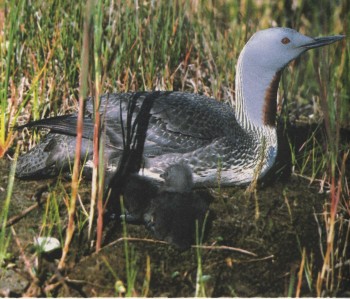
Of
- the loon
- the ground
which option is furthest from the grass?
the ground

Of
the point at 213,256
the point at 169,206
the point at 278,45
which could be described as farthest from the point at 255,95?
the point at 213,256

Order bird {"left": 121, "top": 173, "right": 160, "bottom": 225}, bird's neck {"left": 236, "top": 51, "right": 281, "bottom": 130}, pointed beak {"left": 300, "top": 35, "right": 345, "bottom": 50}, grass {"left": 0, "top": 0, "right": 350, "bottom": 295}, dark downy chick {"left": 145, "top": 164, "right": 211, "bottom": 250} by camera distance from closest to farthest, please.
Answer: dark downy chick {"left": 145, "top": 164, "right": 211, "bottom": 250}
bird {"left": 121, "top": 173, "right": 160, "bottom": 225}
pointed beak {"left": 300, "top": 35, "right": 345, "bottom": 50}
bird's neck {"left": 236, "top": 51, "right": 281, "bottom": 130}
grass {"left": 0, "top": 0, "right": 350, "bottom": 295}

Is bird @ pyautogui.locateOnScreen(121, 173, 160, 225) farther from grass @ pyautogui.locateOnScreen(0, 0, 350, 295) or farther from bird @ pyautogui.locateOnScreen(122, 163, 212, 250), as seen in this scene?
grass @ pyautogui.locateOnScreen(0, 0, 350, 295)

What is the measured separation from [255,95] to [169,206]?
94 centimetres

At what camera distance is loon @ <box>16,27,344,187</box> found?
3.88m

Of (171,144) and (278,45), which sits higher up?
(278,45)

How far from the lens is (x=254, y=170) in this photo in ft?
13.0

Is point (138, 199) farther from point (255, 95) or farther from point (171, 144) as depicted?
point (255, 95)

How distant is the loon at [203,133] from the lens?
3.88 meters

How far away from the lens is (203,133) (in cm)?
391

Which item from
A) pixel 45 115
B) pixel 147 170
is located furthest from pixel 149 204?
pixel 45 115

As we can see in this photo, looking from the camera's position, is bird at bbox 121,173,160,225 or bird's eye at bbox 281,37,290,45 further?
bird's eye at bbox 281,37,290,45

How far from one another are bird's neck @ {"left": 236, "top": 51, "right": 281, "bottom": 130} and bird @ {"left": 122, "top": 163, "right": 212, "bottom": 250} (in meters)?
0.53

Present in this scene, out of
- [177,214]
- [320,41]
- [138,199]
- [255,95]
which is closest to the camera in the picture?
[177,214]
